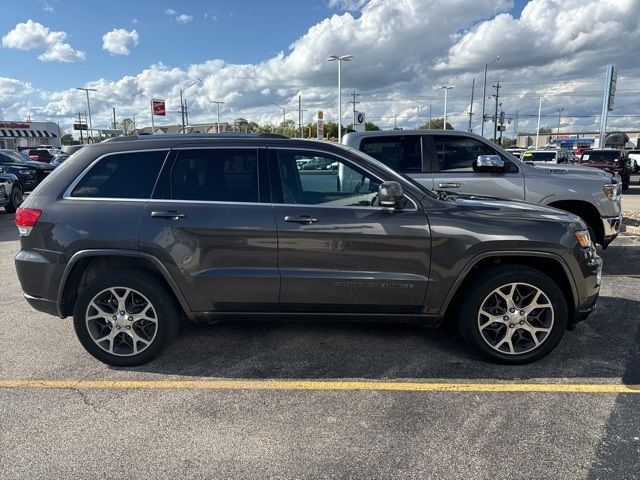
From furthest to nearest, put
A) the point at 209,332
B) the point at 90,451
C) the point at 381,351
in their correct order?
the point at 209,332
the point at 381,351
the point at 90,451

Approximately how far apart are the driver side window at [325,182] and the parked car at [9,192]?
11573 mm

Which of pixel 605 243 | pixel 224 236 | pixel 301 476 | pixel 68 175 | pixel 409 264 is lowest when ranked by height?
pixel 301 476

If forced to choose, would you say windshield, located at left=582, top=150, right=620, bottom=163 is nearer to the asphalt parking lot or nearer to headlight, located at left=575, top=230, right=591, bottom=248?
the asphalt parking lot

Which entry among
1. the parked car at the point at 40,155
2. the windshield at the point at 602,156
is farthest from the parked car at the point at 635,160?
the parked car at the point at 40,155

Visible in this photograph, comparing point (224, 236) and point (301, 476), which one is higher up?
point (224, 236)

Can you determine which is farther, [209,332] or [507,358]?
[209,332]

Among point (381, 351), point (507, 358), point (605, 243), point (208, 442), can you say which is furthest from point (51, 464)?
point (605, 243)

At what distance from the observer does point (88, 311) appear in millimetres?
3807

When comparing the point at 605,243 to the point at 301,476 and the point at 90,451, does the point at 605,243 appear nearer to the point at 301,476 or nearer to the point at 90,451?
the point at 301,476

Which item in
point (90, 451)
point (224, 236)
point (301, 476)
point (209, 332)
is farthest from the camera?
point (209, 332)

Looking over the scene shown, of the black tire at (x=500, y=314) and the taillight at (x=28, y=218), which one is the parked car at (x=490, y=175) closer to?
the black tire at (x=500, y=314)

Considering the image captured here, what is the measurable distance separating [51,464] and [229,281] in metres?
1.60

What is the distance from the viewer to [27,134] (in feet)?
185

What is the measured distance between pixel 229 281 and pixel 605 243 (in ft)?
18.4
